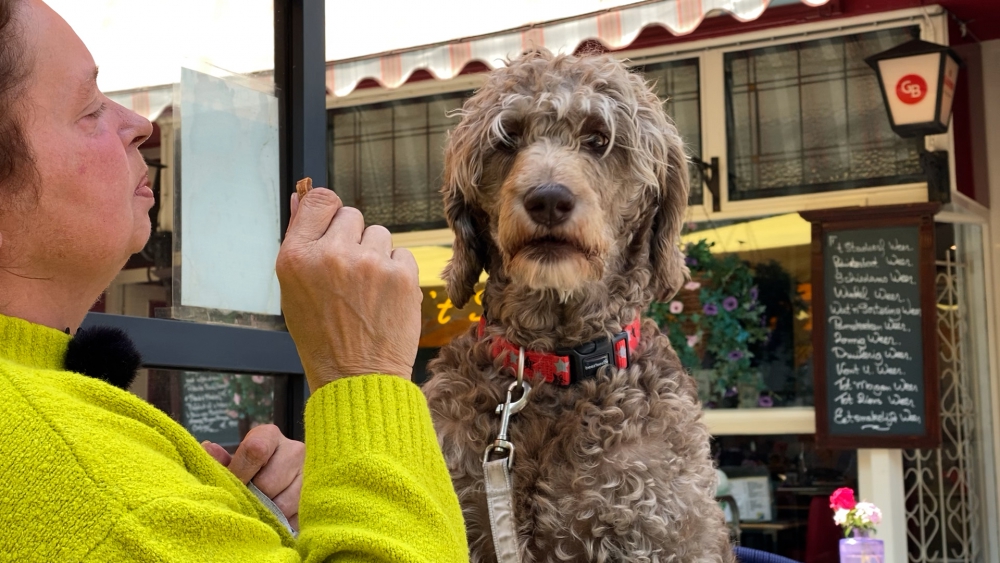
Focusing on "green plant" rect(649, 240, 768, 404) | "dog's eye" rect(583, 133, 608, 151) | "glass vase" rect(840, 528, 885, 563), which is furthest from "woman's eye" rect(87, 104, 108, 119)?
"green plant" rect(649, 240, 768, 404)

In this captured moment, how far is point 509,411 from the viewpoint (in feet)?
6.93

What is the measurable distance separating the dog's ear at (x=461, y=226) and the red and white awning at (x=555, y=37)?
2.50m

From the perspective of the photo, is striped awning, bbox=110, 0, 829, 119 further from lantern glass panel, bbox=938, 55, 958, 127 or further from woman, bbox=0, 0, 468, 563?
woman, bbox=0, 0, 468, 563

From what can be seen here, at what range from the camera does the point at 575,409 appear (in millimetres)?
2154

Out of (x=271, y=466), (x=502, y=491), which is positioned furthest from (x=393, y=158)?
(x=271, y=466)

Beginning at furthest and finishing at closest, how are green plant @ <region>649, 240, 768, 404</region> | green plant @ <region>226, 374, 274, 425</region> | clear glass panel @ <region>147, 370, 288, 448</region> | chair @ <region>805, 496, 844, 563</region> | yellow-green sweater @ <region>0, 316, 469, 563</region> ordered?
green plant @ <region>649, 240, 768, 404</region>, chair @ <region>805, 496, 844, 563</region>, green plant @ <region>226, 374, 274, 425</region>, clear glass panel @ <region>147, 370, 288, 448</region>, yellow-green sweater @ <region>0, 316, 469, 563</region>

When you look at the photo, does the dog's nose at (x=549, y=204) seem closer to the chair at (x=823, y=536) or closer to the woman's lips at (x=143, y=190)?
the woman's lips at (x=143, y=190)

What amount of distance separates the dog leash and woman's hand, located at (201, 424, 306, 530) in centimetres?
50

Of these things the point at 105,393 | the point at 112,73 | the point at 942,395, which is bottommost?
the point at 942,395

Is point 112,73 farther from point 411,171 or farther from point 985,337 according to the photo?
point 985,337

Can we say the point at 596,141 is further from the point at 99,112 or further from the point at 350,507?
the point at 350,507

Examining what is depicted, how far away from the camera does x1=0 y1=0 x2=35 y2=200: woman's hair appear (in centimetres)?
121

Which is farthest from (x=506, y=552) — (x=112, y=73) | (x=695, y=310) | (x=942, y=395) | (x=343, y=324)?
(x=942, y=395)

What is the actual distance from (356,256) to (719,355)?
575 cm
